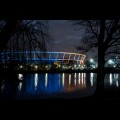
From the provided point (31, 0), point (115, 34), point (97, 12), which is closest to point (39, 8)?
point (31, 0)

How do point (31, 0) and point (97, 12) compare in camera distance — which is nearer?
point (31, 0)

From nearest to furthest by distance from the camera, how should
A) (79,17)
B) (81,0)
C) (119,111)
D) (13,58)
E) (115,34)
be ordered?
1. (81,0)
2. (79,17)
3. (13,58)
4. (119,111)
5. (115,34)

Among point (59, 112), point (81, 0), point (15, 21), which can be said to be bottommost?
point (59, 112)

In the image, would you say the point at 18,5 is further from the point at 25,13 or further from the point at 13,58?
the point at 13,58

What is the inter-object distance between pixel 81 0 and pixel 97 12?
519 mm

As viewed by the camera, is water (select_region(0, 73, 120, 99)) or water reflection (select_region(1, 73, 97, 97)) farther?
water reflection (select_region(1, 73, 97, 97))

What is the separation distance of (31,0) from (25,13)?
47 cm

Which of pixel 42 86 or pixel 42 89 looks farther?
pixel 42 86

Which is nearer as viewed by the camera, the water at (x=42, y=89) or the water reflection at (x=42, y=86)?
the water at (x=42, y=89)

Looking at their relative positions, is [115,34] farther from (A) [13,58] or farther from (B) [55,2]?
(B) [55,2]

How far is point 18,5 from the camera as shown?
10.1 feet

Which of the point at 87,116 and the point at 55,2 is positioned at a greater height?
the point at 55,2

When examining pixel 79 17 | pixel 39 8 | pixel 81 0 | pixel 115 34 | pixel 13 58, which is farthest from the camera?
pixel 115 34

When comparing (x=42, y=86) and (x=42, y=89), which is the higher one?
(x=42, y=89)
